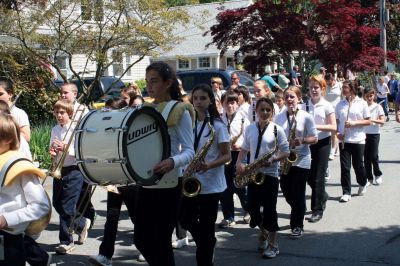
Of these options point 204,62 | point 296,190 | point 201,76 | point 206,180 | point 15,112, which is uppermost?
point 204,62

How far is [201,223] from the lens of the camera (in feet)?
17.1

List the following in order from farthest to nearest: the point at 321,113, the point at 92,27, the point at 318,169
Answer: the point at 92,27 → the point at 321,113 → the point at 318,169

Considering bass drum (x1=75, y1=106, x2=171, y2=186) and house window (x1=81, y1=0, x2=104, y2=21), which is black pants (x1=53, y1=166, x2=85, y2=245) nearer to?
bass drum (x1=75, y1=106, x2=171, y2=186)

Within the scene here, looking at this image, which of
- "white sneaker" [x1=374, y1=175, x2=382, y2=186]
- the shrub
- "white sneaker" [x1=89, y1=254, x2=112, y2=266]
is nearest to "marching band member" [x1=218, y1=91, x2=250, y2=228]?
"white sneaker" [x1=89, y1=254, x2=112, y2=266]

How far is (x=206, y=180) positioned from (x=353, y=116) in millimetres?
4548

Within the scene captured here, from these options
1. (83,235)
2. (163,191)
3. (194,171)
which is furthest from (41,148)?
(163,191)

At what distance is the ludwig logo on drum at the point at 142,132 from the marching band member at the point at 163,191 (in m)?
0.17

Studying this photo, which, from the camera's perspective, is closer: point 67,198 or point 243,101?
point 67,198

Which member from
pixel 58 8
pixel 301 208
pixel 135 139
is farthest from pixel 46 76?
pixel 135 139

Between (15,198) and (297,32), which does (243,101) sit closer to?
(15,198)

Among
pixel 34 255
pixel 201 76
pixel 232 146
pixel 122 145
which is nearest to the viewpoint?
pixel 122 145

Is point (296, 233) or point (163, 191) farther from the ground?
point (163, 191)

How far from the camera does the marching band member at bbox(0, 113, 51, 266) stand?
3656mm

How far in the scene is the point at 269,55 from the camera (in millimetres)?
18672
